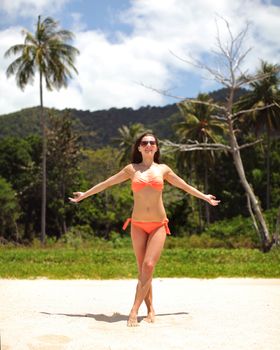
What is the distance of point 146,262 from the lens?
5500 millimetres

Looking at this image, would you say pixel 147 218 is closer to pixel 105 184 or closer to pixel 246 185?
pixel 105 184

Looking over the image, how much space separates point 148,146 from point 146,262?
1340mm

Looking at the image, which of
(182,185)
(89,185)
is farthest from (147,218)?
(89,185)

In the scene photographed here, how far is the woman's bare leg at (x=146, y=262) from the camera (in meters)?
Result: 5.49

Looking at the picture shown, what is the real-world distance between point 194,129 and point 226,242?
1078cm
